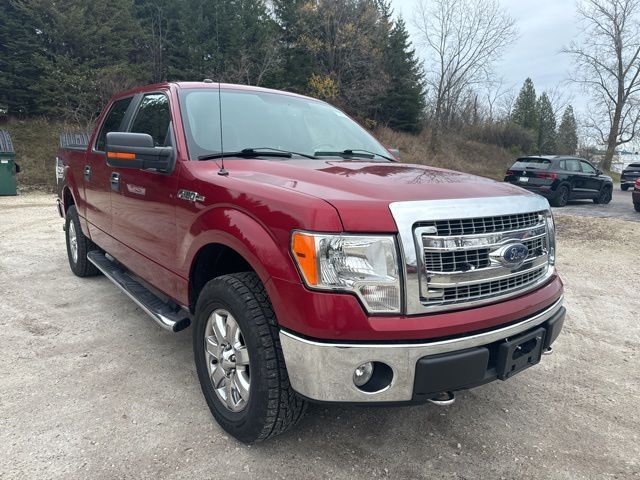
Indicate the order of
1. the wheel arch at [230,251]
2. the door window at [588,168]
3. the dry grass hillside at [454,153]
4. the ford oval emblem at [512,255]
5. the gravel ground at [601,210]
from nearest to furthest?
the wheel arch at [230,251] < the ford oval emblem at [512,255] < the gravel ground at [601,210] < the door window at [588,168] < the dry grass hillside at [454,153]

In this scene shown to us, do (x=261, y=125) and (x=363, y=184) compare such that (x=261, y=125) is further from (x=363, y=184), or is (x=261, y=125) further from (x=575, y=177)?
(x=575, y=177)

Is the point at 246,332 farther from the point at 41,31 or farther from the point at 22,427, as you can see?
the point at 41,31

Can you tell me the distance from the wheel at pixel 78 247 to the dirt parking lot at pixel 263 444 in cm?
97

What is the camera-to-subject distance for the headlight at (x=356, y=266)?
1.95 metres

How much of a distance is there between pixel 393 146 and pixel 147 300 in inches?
1104

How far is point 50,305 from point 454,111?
40.7 meters

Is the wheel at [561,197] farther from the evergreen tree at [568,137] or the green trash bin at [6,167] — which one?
the evergreen tree at [568,137]

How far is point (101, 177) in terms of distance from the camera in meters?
4.12

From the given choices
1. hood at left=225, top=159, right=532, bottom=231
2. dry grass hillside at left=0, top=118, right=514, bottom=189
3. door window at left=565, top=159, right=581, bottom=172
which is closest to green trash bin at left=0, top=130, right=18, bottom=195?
dry grass hillside at left=0, top=118, right=514, bottom=189

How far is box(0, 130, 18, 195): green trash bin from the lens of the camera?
12727mm

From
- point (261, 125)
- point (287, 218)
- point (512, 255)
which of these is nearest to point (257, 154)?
point (261, 125)

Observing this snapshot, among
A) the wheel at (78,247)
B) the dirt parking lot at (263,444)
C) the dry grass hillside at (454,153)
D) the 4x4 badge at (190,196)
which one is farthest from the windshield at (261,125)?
the dry grass hillside at (454,153)

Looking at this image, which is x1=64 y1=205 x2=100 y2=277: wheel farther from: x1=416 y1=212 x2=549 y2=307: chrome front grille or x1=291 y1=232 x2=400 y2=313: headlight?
x1=416 y1=212 x2=549 y2=307: chrome front grille

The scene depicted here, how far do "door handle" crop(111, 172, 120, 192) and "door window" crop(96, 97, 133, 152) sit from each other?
1.81 ft
